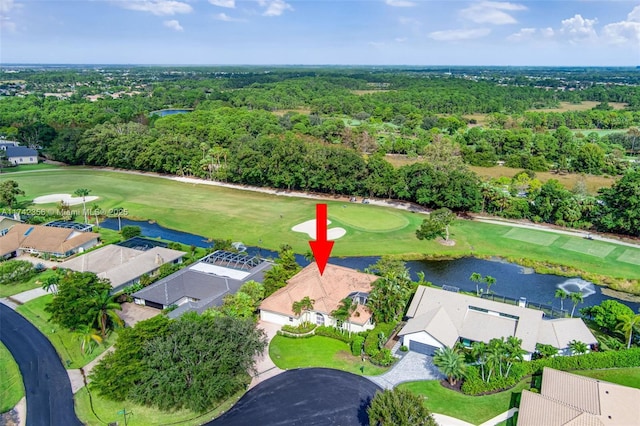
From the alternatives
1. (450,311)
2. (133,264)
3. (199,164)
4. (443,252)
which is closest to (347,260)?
(443,252)

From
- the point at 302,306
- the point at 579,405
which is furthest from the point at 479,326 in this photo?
the point at 302,306

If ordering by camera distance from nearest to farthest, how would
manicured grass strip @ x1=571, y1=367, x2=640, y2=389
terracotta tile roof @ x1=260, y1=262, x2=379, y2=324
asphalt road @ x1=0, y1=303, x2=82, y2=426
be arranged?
asphalt road @ x1=0, y1=303, x2=82, y2=426, manicured grass strip @ x1=571, y1=367, x2=640, y2=389, terracotta tile roof @ x1=260, y1=262, x2=379, y2=324

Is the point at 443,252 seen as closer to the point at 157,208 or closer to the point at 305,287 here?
the point at 305,287

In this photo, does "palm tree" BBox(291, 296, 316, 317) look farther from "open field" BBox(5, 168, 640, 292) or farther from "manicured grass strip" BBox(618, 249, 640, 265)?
"manicured grass strip" BBox(618, 249, 640, 265)

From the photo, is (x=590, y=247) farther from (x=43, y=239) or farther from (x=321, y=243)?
(x=43, y=239)

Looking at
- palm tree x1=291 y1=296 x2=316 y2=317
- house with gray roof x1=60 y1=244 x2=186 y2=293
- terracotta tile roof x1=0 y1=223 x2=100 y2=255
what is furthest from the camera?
terracotta tile roof x1=0 y1=223 x2=100 y2=255

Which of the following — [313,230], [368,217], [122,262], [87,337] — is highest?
[87,337]

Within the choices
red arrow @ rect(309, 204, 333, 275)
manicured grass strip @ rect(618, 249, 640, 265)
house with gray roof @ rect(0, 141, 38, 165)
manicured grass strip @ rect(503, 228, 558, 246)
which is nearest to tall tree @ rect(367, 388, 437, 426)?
red arrow @ rect(309, 204, 333, 275)

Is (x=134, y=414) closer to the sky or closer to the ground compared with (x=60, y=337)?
closer to the ground
